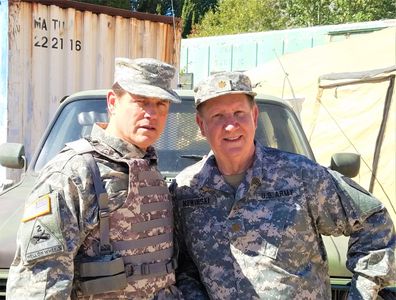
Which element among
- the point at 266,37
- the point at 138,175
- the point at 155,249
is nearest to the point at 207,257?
the point at 155,249

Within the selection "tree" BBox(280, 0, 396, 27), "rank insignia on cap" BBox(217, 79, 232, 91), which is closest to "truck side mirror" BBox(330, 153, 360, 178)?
"rank insignia on cap" BBox(217, 79, 232, 91)

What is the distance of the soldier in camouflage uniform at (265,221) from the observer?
8.00 feet

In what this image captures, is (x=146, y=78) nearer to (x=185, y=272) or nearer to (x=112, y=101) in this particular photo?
(x=112, y=101)

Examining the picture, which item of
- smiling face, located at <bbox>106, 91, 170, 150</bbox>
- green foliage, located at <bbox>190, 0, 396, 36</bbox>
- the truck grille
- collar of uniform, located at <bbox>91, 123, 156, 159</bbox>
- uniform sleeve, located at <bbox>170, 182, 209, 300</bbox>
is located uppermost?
green foliage, located at <bbox>190, 0, 396, 36</bbox>

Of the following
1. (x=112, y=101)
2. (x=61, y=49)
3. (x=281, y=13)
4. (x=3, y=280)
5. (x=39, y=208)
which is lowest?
(x=3, y=280)

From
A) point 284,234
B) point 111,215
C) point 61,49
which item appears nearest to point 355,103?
point 61,49

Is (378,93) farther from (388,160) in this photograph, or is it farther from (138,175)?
(138,175)

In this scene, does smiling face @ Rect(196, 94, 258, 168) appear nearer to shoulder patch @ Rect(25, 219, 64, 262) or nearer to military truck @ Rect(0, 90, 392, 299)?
shoulder patch @ Rect(25, 219, 64, 262)

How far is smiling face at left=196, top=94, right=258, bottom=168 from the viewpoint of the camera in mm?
2508

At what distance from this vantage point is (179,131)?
3.95 metres

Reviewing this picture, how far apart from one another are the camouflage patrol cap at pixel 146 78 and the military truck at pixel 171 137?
115 cm

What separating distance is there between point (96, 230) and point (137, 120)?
404 mm

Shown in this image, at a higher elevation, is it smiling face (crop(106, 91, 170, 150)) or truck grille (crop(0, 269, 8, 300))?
→ smiling face (crop(106, 91, 170, 150))

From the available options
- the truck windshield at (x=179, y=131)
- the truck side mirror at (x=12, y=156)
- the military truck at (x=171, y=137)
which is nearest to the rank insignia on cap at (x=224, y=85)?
the military truck at (x=171, y=137)
